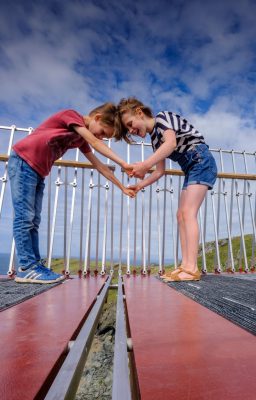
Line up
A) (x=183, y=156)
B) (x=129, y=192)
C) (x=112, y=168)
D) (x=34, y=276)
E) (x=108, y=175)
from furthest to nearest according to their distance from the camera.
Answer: (x=112, y=168) → (x=108, y=175) → (x=129, y=192) → (x=183, y=156) → (x=34, y=276)

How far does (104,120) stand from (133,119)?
21 cm

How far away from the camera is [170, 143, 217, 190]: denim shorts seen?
2.29 meters

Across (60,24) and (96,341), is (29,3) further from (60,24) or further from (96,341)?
(96,341)

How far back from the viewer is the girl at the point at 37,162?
2.06 m

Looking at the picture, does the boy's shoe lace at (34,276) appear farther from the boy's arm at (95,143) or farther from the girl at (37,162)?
the boy's arm at (95,143)

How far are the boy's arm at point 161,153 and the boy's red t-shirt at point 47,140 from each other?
494 millimetres

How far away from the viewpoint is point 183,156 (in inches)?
94.9

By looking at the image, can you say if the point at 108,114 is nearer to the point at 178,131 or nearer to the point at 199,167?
the point at 178,131

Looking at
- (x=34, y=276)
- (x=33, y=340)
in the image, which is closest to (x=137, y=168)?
(x=34, y=276)

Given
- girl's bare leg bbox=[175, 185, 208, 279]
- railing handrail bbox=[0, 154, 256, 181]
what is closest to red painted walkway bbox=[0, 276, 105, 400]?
girl's bare leg bbox=[175, 185, 208, 279]

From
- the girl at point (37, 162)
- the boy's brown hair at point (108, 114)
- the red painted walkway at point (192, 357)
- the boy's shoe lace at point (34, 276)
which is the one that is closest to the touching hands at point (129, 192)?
the girl at point (37, 162)

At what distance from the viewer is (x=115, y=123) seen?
227 centimetres

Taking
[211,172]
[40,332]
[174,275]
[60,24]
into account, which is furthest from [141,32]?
[40,332]

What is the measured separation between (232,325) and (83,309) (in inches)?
18.8
